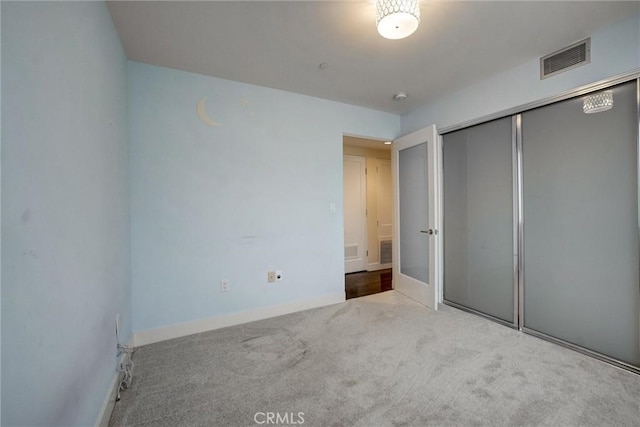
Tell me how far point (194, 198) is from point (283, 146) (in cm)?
108

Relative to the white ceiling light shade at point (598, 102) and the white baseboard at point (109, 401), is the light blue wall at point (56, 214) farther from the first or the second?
the white ceiling light shade at point (598, 102)

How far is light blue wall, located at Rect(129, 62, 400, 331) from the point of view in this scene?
2.42m

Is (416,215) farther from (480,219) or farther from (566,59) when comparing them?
(566,59)

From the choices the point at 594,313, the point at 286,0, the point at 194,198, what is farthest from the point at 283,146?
the point at 594,313

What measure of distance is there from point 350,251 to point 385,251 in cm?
81

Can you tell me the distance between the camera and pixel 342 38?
2062 mm

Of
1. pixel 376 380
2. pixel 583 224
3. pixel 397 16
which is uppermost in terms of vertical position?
pixel 397 16

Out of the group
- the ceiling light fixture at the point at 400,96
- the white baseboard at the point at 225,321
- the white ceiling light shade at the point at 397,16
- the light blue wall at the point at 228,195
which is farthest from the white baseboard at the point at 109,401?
the ceiling light fixture at the point at 400,96

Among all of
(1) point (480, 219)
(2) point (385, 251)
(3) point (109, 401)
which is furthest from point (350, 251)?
(3) point (109, 401)

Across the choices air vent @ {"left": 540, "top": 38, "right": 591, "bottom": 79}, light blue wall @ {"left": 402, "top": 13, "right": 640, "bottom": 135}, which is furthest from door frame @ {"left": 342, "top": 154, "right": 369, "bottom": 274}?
air vent @ {"left": 540, "top": 38, "right": 591, "bottom": 79}

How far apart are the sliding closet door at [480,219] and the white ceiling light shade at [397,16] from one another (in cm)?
164

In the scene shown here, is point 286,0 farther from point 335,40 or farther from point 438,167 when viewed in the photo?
point 438,167

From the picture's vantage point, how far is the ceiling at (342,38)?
5.78 ft

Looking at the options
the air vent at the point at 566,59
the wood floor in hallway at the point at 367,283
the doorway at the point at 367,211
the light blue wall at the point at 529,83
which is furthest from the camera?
the doorway at the point at 367,211
